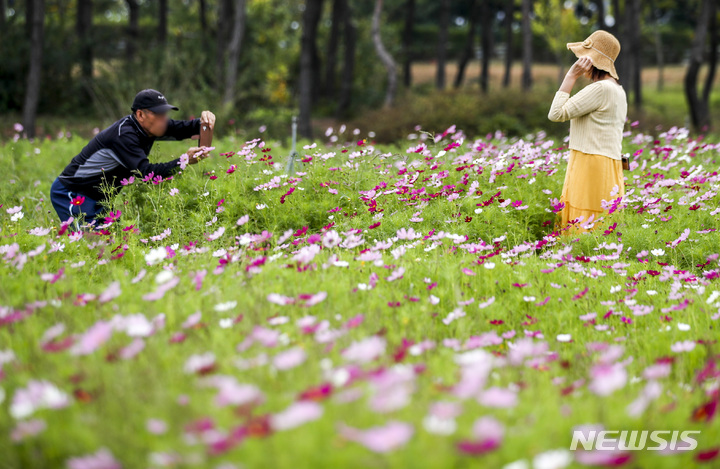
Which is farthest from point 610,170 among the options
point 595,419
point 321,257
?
point 595,419

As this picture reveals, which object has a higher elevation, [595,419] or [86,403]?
[86,403]

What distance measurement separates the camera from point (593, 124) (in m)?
5.07

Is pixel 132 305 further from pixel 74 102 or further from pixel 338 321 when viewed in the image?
pixel 74 102

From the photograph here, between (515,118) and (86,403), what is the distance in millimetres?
15176

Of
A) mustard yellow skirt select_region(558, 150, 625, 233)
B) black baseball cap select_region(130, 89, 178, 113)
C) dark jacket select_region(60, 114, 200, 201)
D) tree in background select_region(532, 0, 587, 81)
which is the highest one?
tree in background select_region(532, 0, 587, 81)

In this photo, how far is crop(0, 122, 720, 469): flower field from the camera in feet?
5.25

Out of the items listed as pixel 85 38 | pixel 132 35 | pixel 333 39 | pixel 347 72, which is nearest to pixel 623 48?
pixel 347 72

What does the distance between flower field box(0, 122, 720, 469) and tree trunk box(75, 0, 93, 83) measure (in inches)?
647

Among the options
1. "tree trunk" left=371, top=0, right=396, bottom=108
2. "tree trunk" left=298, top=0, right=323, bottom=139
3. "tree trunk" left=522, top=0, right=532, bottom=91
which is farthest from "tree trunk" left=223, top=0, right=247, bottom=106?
"tree trunk" left=522, top=0, right=532, bottom=91

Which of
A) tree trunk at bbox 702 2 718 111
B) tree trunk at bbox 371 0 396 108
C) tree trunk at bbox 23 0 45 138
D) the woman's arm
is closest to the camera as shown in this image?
the woman's arm

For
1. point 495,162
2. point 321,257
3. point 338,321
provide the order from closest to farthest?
point 338,321 < point 321,257 < point 495,162

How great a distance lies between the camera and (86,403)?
1.87 m

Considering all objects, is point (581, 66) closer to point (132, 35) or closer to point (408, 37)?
point (132, 35)

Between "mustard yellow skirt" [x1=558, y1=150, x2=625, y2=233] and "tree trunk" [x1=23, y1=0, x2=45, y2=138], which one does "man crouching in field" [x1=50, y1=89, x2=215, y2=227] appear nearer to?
"mustard yellow skirt" [x1=558, y1=150, x2=625, y2=233]
